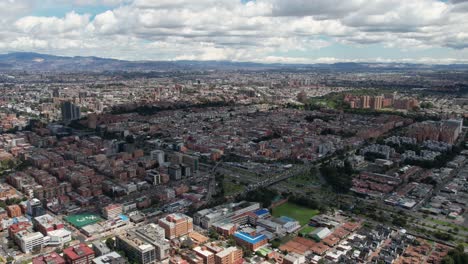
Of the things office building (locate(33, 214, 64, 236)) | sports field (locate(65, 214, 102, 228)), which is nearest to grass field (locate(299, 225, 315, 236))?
sports field (locate(65, 214, 102, 228))

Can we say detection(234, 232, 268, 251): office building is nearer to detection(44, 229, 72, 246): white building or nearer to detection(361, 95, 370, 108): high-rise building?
detection(44, 229, 72, 246): white building

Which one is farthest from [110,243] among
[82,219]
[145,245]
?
[82,219]

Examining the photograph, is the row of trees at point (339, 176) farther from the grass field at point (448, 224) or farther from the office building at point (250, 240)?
the office building at point (250, 240)

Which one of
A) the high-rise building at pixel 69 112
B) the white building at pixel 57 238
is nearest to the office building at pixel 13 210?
the white building at pixel 57 238

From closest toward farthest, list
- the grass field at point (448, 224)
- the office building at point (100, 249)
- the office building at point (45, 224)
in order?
the office building at point (100, 249) < the office building at point (45, 224) < the grass field at point (448, 224)

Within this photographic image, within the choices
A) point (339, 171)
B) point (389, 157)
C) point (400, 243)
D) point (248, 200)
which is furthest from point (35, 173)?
point (389, 157)

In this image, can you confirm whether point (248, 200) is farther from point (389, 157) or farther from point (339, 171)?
point (389, 157)

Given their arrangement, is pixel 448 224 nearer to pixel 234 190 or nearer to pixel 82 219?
pixel 234 190
